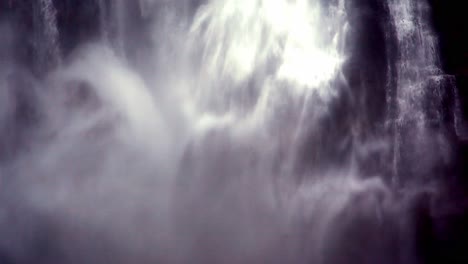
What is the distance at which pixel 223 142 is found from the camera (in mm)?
23578

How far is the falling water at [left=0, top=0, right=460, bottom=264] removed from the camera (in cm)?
2211

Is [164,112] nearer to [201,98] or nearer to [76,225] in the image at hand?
[201,98]

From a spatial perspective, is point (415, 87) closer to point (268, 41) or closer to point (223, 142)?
point (268, 41)

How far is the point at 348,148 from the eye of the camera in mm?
23422

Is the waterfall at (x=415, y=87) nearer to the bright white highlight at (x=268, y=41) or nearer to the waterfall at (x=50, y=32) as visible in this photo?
the bright white highlight at (x=268, y=41)

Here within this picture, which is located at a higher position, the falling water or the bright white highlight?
the bright white highlight

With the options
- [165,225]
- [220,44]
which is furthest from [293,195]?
[220,44]

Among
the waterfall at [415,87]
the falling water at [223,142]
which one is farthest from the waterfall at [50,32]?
the waterfall at [415,87]

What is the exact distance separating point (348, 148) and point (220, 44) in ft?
23.0

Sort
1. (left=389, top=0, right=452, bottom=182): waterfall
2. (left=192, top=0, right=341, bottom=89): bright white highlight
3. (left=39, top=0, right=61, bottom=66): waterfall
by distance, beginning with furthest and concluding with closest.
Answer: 1. (left=39, top=0, right=61, bottom=66): waterfall
2. (left=192, top=0, right=341, bottom=89): bright white highlight
3. (left=389, top=0, right=452, bottom=182): waterfall

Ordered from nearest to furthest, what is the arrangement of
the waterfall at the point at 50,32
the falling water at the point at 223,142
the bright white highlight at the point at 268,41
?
1. the falling water at the point at 223,142
2. the bright white highlight at the point at 268,41
3. the waterfall at the point at 50,32

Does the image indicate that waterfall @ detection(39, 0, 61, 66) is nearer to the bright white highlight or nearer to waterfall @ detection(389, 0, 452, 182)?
the bright white highlight

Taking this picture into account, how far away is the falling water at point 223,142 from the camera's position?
72.5 ft

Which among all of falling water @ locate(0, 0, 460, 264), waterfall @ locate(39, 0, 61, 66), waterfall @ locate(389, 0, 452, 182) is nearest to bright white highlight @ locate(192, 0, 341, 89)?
falling water @ locate(0, 0, 460, 264)
